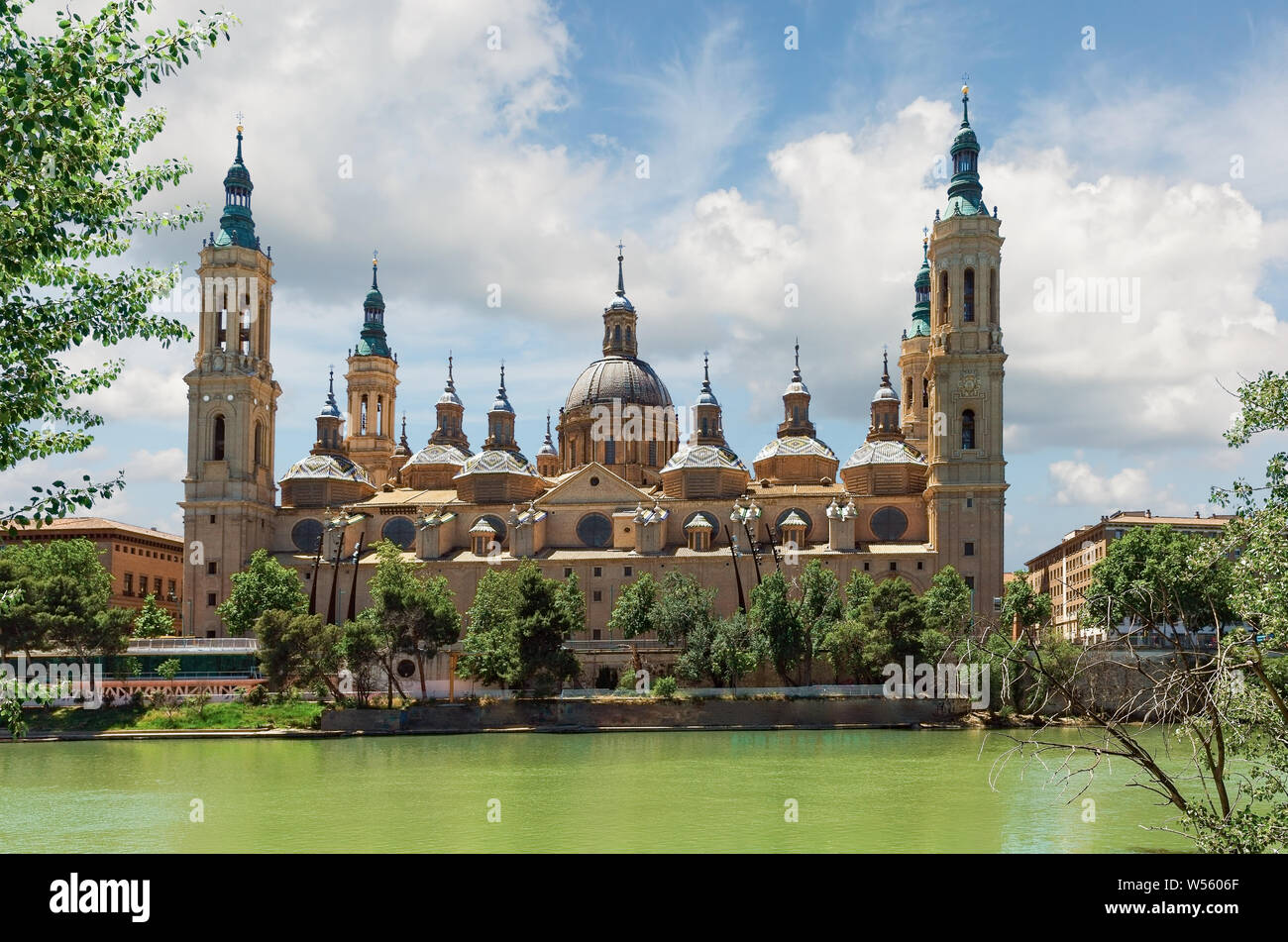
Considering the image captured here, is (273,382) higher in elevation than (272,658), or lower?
higher

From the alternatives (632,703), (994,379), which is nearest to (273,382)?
(632,703)

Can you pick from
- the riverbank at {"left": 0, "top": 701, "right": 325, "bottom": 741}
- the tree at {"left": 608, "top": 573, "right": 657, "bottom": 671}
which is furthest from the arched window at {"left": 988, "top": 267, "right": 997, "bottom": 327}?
the riverbank at {"left": 0, "top": 701, "right": 325, "bottom": 741}

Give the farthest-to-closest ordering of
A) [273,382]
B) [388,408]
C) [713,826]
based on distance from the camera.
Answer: [388,408] < [273,382] < [713,826]

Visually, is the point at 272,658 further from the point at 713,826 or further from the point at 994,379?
the point at 994,379

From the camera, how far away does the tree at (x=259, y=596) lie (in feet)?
209

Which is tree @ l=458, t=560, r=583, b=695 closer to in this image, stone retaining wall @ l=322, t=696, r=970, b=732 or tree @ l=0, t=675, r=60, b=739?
stone retaining wall @ l=322, t=696, r=970, b=732

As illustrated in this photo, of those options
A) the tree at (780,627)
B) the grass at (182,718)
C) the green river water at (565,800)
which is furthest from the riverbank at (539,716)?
the green river water at (565,800)

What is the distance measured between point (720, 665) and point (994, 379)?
24778mm

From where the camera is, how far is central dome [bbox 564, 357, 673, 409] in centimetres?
8612

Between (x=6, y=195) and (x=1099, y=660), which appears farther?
(x=1099, y=660)

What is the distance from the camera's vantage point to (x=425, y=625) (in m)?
54.8

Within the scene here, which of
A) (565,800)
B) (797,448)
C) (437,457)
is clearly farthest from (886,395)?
(565,800)

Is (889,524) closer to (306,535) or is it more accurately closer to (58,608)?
(306,535)
